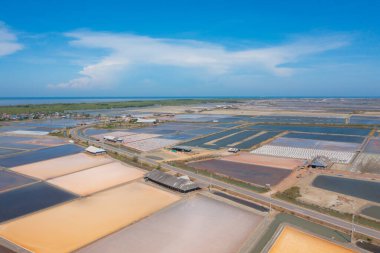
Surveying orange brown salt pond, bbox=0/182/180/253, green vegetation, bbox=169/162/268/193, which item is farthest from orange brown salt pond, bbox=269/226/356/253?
orange brown salt pond, bbox=0/182/180/253


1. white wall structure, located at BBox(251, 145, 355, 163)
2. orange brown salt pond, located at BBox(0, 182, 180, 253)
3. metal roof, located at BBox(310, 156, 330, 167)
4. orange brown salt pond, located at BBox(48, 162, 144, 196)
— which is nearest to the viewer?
orange brown salt pond, located at BBox(0, 182, 180, 253)

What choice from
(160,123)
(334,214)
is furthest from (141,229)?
(160,123)

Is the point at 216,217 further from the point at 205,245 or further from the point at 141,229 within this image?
the point at 141,229

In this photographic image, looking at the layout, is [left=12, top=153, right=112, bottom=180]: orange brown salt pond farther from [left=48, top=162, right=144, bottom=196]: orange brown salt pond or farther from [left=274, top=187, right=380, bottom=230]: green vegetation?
[left=274, top=187, right=380, bottom=230]: green vegetation

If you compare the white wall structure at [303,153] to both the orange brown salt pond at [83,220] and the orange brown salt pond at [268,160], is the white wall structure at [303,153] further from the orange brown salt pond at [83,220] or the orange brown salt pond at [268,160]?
the orange brown salt pond at [83,220]

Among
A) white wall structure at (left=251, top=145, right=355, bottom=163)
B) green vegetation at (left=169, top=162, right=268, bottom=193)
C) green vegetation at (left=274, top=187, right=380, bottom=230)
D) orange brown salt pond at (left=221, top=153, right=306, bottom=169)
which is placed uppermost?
white wall structure at (left=251, top=145, right=355, bottom=163)

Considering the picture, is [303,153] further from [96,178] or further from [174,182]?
[96,178]
